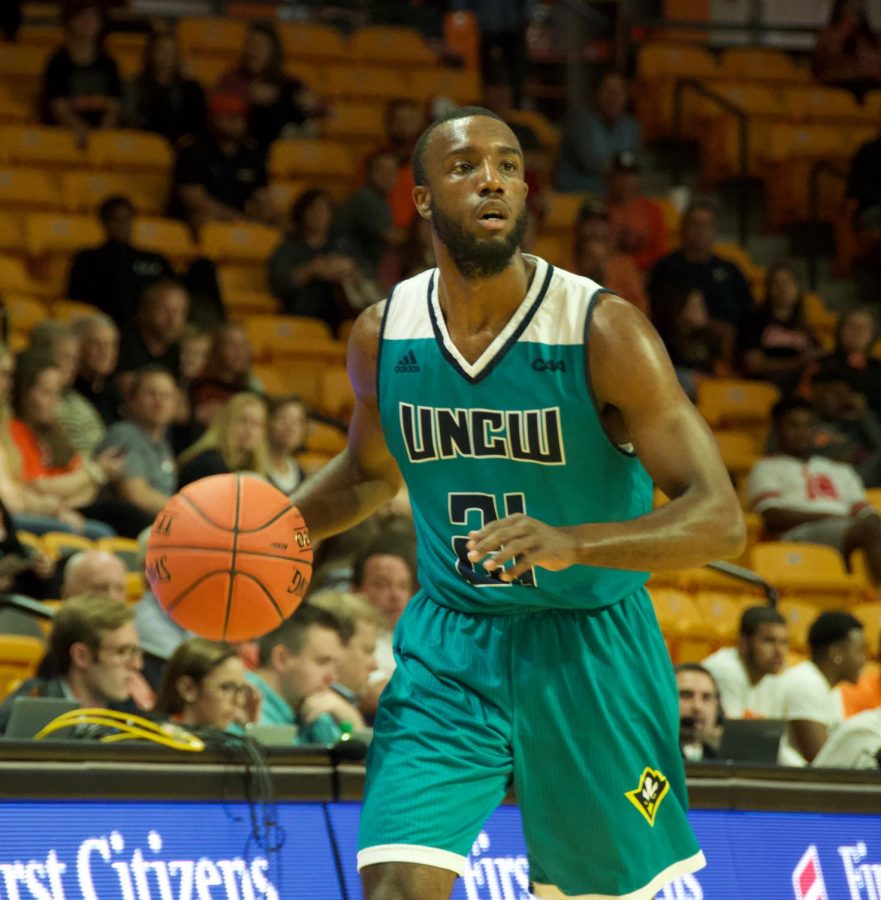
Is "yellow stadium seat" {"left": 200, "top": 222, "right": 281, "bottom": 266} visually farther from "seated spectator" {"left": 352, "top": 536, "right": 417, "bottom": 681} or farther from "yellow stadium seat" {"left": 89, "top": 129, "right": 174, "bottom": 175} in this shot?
"seated spectator" {"left": 352, "top": 536, "right": 417, "bottom": 681}

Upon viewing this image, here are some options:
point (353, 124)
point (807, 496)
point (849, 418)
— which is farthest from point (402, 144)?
point (807, 496)

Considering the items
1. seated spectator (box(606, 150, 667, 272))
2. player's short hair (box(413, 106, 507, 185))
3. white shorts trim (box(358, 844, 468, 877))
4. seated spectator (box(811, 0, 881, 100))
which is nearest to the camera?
white shorts trim (box(358, 844, 468, 877))

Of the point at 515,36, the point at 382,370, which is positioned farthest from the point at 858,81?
the point at 382,370

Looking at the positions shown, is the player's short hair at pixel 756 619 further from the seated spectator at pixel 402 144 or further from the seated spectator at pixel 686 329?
the seated spectator at pixel 402 144

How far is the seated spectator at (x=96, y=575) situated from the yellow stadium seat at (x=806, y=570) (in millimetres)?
4567

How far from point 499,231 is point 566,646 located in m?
0.87

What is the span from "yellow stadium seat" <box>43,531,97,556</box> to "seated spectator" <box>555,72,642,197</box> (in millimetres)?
6586

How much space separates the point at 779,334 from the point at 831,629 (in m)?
4.25

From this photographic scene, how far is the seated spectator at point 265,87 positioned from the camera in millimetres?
11914

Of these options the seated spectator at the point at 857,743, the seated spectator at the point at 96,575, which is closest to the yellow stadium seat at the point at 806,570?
the seated spectator at the point at 857,743

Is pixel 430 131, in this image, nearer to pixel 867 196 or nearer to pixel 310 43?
pixel 310 43

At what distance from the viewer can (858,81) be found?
14680mm

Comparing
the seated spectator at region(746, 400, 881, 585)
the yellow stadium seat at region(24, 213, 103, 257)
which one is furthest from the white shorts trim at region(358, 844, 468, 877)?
the yellow stadium seat at region(24, 213, 103, 257)

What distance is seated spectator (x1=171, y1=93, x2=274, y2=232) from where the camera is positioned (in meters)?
11.2
